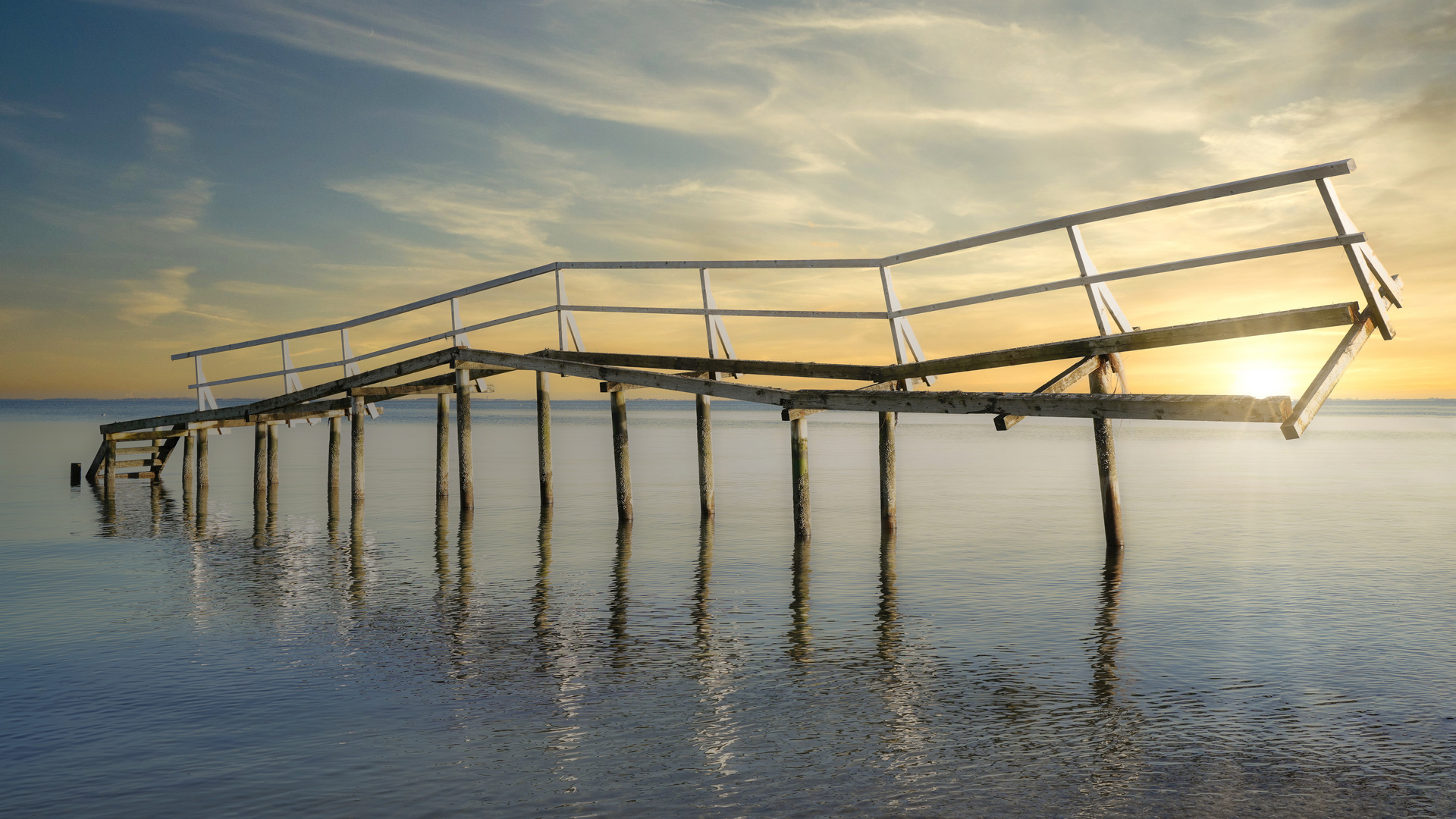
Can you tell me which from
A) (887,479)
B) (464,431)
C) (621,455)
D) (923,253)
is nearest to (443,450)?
(464,431)

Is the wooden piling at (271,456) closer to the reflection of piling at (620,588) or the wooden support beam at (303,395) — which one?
the wooden support beam at (303,395)

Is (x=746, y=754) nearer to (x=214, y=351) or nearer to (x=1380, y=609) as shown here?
(x=1380, y=609)

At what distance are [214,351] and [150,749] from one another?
18857mm

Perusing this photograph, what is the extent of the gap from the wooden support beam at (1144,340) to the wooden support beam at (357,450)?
1197cm

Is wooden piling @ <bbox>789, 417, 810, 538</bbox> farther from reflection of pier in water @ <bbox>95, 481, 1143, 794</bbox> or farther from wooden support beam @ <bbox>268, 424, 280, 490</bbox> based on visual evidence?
wooden support beam @ <bbox>268, 424, 280, 490</bbox>

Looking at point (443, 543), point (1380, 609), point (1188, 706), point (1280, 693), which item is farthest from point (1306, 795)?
point (443, 543)

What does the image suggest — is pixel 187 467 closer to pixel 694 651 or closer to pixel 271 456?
pixel 271 456

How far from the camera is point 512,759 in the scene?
5852 mm

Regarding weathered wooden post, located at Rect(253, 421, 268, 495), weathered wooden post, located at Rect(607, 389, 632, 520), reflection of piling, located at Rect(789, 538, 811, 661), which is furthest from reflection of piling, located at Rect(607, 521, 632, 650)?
weathered wooden post, located at Rect(253, 421, 268, 495)

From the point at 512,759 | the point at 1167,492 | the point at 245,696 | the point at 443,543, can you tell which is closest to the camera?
the point at 512,759

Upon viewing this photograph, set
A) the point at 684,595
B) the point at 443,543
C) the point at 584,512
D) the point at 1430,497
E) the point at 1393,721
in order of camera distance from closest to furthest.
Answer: the point at 1393,721, the point at 684,595, the point at 443,543, the point at 584,512, the point at 1430,497

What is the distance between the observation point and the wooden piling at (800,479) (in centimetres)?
1448

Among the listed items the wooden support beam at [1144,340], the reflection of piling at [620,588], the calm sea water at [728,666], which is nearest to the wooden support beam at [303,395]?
the calm sea water at [728,666]

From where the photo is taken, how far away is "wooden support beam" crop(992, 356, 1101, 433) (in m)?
11.8
